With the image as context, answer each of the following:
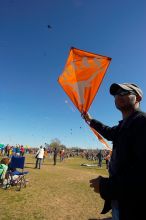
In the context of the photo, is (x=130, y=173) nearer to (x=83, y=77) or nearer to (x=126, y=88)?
(x=126, y=88)

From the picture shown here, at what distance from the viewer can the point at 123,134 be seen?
173 centimetres

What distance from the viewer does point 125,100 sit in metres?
1.99

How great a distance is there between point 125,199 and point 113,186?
0.12 m

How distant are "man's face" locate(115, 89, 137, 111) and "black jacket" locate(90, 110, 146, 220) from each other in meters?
0.21

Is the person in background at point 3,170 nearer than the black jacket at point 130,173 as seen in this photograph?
No

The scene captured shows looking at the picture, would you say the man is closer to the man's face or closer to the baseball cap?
the man's face

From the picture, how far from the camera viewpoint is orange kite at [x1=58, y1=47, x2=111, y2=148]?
348 centimetres

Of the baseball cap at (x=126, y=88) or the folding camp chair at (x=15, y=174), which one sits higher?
the baseball cap at (x=126, y=88)

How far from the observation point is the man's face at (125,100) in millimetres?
1975

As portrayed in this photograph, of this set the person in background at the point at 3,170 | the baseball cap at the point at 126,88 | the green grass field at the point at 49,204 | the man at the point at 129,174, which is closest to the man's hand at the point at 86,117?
the baseball cap at the point at 126,88

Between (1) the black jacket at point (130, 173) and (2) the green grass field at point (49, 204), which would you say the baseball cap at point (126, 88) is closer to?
(1) the black jacket at point (130, 173)

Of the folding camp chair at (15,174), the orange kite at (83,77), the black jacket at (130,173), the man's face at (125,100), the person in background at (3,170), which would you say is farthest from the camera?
the folding camp chair at (15,174)

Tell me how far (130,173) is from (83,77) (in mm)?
2267

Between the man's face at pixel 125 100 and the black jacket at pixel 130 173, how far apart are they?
21cm
